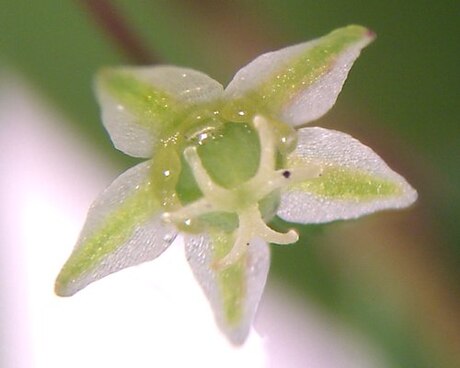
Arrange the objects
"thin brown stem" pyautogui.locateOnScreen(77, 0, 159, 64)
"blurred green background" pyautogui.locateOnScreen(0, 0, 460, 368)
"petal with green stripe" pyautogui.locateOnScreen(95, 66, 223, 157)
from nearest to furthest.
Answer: "petal with green stripe" pyautogui.locateOnScreen(95, 66, 223, 157) < "thin brown stem" pyautogui.locateOnScreen(77, 0, 159, 64) < "blurred green background" pyautogui.locateOnScreen(0, 0, 460, 368)

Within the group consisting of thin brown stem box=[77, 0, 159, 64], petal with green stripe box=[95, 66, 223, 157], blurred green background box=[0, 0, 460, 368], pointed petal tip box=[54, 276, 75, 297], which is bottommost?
blurred green background box=[0, 0, 460, 368]

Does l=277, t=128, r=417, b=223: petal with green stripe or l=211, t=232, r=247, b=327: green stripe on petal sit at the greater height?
l=277, t=128, r=417, b=223: petal with green stripe

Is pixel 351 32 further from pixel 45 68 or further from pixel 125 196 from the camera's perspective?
pixel 45 68

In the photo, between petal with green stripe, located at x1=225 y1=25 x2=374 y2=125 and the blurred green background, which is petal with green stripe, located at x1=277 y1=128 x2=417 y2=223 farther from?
the blurred green background

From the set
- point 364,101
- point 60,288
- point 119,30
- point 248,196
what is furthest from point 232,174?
point 364,101

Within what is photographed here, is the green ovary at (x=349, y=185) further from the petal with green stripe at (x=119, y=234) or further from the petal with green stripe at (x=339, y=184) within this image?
the petal with green stripe at (x=119, y=234)

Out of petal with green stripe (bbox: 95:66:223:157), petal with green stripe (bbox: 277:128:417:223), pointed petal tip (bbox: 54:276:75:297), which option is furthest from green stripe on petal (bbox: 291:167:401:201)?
pointed petal tip (bbox: 54:276:75:297)

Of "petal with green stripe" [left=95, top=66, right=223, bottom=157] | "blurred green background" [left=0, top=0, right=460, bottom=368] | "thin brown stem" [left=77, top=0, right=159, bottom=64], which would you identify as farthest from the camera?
"blurred green background" [left=0, top=0, right=460, bottom=368]

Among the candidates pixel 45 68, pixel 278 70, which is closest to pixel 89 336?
pixel 45 68
